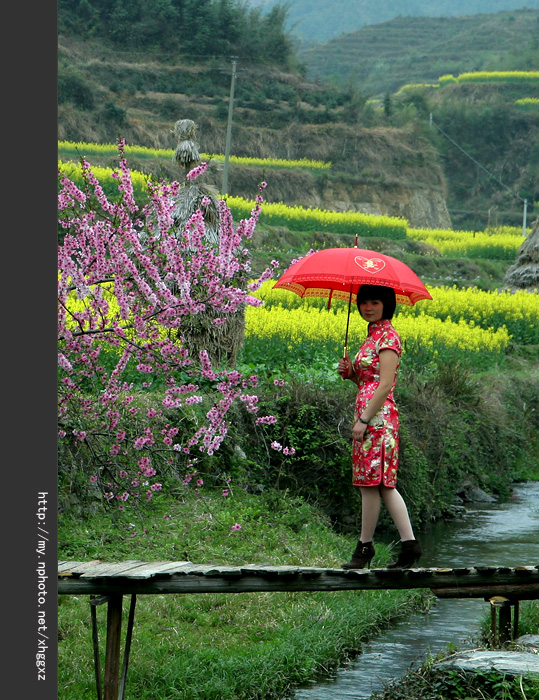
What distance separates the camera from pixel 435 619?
277 inches

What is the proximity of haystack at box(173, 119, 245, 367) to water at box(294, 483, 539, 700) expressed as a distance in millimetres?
2820

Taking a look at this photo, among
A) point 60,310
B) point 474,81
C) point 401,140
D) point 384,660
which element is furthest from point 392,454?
point 474,81

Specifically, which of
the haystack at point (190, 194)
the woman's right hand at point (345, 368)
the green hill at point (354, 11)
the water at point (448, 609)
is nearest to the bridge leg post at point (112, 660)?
the water at point (448, 609)

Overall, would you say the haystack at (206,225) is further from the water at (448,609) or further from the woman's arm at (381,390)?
the woman's arm at (381,390)

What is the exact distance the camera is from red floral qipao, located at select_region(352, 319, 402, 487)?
16.4 feet

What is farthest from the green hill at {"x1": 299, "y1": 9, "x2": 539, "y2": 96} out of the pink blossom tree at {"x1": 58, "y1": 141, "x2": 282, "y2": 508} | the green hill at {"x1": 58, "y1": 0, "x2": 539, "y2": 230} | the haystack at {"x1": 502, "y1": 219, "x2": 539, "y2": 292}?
the pink blossom tree at {"x1": 58, "y1": 141, "x2": 282, "y2": 508}

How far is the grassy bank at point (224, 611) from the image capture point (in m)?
5.27

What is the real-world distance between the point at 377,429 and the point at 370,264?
920mm

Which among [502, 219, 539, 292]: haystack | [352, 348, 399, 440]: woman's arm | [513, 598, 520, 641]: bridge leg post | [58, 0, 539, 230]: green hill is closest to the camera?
[352, 348, 399, 440]: woman's arm

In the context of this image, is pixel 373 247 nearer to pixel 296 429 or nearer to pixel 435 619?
pixel 296 429

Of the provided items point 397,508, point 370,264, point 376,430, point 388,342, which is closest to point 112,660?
point 397,508

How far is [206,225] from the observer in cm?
972

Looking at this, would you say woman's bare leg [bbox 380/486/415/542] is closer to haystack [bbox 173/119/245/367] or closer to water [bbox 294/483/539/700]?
water [bbox 294/483/539/700]

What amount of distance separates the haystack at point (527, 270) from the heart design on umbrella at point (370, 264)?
1750 cm
